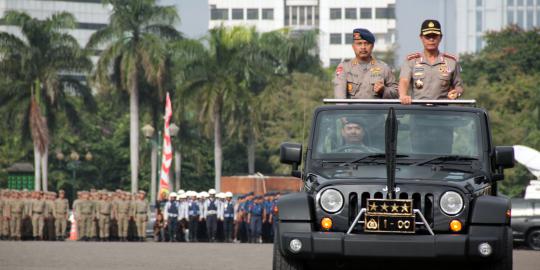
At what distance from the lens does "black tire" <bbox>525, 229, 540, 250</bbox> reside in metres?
33.3

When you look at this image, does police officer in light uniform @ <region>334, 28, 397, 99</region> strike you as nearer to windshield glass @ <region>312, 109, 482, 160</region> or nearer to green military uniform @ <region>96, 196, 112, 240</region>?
windshield glass @ <region>312, 109, 482, 160</region>

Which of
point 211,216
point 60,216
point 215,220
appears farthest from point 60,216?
point 215,220

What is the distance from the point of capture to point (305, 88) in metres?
70.9

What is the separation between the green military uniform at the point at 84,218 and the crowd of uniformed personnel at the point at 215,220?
113 inches

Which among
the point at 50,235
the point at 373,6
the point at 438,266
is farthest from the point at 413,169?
the point at 373,6

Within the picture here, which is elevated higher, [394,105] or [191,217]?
[394,105]

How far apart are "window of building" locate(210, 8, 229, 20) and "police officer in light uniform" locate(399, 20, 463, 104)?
16592cm

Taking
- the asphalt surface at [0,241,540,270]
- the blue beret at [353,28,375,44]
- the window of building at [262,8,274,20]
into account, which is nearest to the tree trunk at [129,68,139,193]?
the asphalt surface at [0,241,540,270]

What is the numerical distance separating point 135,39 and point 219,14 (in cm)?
11779

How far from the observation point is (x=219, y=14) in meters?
180

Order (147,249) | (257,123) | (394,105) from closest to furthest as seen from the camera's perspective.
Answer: (394,105)
(147,249)
(257,123)

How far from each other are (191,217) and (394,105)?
101ft

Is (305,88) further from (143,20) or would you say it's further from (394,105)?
(394,105)

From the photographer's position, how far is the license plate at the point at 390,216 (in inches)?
477
